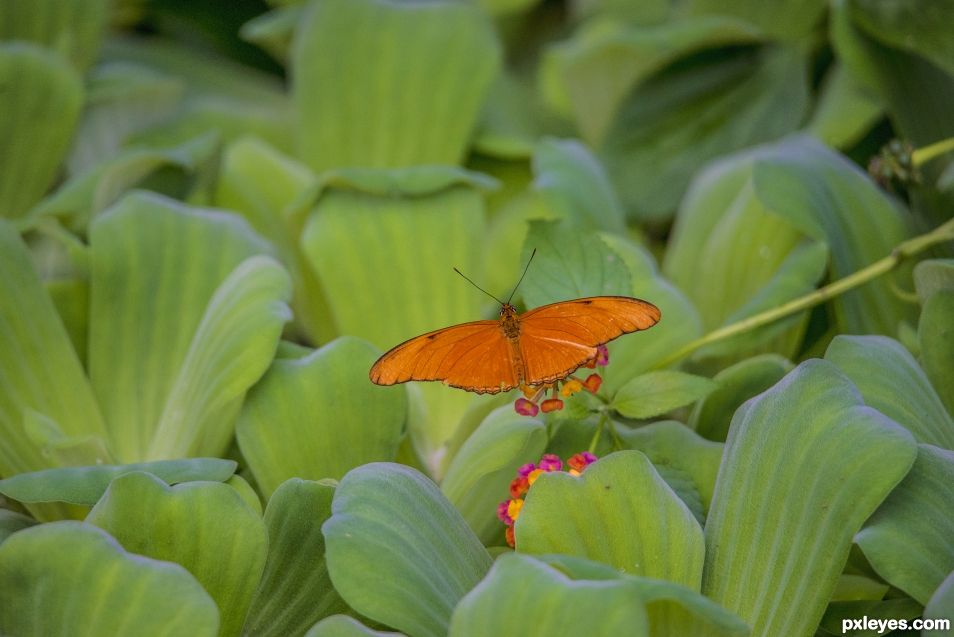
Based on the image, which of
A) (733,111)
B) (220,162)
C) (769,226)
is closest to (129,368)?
→ (220,162)

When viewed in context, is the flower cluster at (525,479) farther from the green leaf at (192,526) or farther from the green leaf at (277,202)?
the green leaf at (277,202)

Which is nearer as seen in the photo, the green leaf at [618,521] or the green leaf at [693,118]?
the green leaf at [618,521]

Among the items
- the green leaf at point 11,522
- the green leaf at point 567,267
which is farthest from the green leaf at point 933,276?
the green leaf at point 11,522

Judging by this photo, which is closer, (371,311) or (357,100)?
(371,311)

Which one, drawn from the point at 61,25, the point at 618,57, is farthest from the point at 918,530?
the point at 61,25

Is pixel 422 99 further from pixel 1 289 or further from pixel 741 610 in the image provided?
pixel 741 610

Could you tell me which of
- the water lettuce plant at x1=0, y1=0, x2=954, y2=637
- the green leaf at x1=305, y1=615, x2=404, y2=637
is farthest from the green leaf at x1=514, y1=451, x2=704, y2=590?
the green leaf at x1=305, y1=615, x2=404, y2=637
